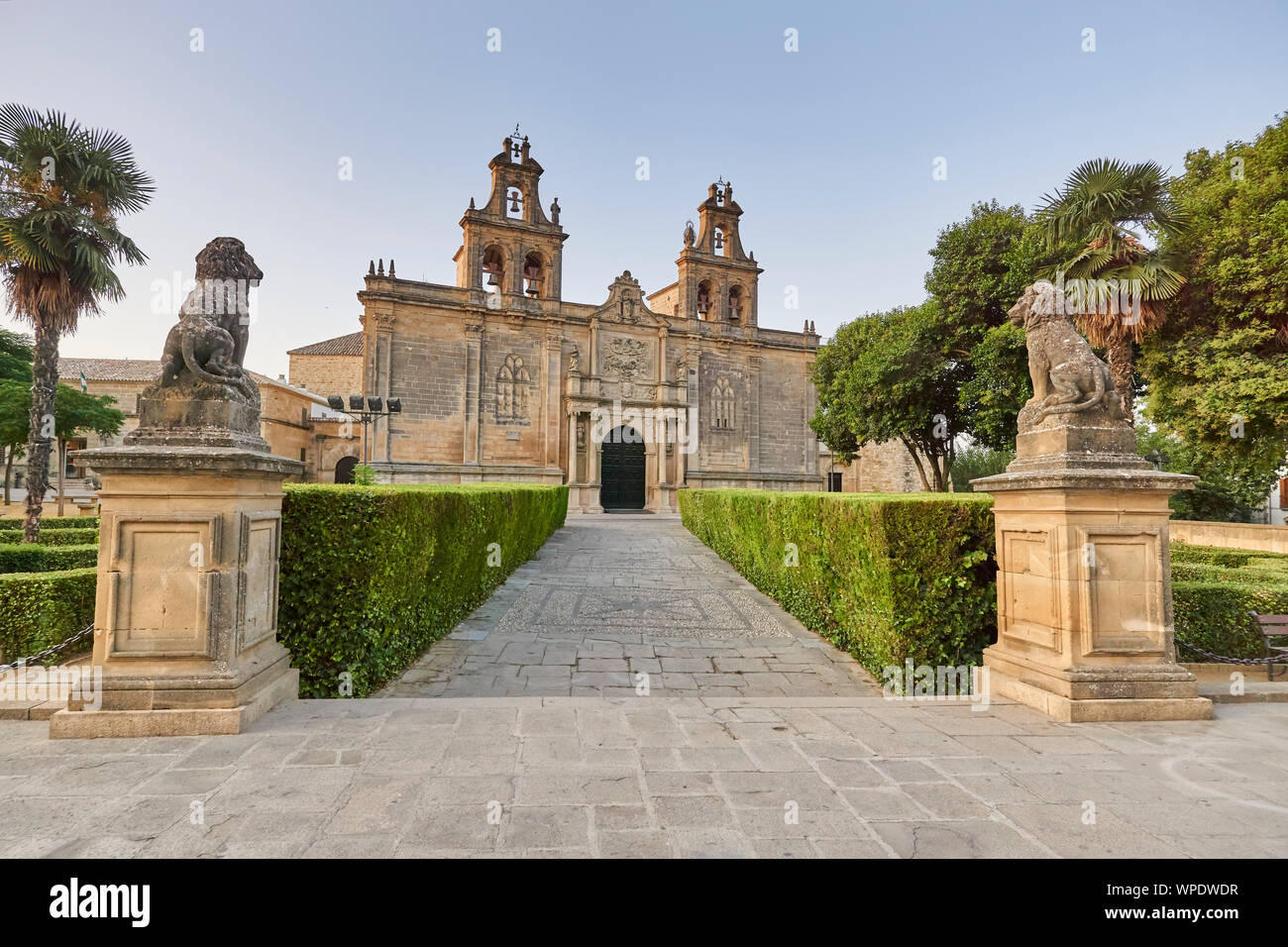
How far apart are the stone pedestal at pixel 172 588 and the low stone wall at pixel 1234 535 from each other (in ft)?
54.1

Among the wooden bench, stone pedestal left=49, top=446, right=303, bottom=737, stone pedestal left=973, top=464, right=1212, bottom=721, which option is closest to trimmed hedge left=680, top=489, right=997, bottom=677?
stone pedestal left=973, top=464, right=1212, bottom=721

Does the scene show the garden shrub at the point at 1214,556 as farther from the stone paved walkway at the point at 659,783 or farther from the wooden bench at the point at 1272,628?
the stone paved walkway at the point at 659,783

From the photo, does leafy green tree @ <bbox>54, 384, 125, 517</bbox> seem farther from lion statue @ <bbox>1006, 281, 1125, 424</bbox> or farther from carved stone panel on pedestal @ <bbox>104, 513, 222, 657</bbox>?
lion statue @ <bbox>1006, 281, 1125, 424</bbox>

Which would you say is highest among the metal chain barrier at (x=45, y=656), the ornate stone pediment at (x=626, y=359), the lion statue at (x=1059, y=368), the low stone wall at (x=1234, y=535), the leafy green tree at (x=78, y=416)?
the ornate stone pediment at (x=626, y=359)

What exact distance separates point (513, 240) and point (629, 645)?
25.1 meters

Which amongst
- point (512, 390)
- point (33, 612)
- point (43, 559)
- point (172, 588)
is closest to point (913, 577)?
point (172, 588)

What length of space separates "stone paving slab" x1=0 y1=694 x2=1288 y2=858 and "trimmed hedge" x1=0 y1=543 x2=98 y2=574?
5706 mm

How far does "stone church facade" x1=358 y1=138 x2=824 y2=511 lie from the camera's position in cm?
2489

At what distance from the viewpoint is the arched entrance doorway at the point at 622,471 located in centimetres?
2845

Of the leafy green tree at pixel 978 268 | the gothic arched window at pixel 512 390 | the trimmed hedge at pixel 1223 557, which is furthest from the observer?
the gothic arched window at pixel 512 390

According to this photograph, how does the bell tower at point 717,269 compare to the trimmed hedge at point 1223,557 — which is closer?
the trimmed hedge at point 1223,557

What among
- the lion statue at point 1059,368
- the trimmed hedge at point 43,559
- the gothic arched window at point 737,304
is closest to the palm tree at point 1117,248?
the lion statue at point 1059,368

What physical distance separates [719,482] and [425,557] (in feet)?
81.5
